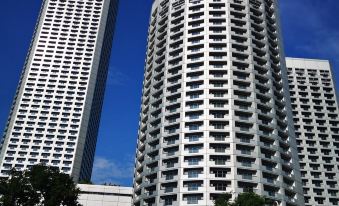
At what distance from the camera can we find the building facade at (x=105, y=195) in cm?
9244

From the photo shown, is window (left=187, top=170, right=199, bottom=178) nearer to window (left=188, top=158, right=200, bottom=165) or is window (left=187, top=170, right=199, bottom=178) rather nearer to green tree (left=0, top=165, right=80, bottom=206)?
window (left=188, top=158, right=200, bottom=165)

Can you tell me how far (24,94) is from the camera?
5738 inches

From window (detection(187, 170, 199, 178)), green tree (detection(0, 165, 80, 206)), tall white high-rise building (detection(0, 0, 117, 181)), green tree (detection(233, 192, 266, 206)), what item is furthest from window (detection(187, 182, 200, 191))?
tall white high-rise building (detection(0, 0, 117, 181))

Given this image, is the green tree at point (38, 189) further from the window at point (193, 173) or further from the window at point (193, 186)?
the window at point (193, 173)

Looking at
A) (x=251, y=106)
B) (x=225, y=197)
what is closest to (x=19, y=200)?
(x=225, y=197)

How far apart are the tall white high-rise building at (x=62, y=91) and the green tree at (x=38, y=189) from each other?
262 feet

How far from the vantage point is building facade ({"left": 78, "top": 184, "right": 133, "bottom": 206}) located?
9244 centimetres

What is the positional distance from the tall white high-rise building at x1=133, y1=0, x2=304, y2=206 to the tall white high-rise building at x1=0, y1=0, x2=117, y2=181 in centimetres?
4931

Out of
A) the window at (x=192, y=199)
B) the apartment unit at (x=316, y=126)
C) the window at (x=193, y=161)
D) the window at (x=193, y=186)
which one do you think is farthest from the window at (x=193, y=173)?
the apartment unit at (x=316, y=126)

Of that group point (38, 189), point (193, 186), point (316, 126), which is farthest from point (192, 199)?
point (316, 126)

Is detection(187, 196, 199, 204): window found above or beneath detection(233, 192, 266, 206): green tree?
above

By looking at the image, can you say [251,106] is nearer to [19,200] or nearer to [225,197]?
[225,197]

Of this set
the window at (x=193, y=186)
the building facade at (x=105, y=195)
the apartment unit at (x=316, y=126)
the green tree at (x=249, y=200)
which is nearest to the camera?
the green tree at (x=249, y=200)

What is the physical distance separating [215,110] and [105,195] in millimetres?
32276
